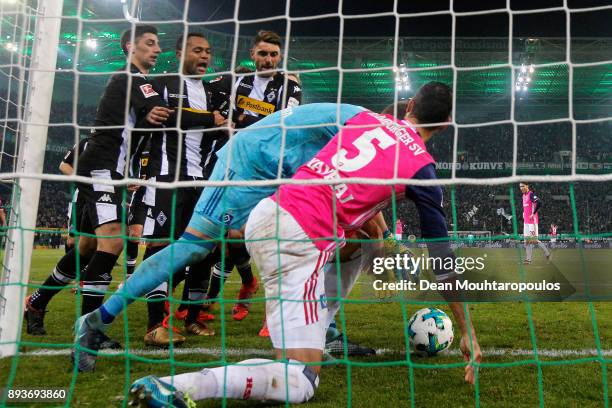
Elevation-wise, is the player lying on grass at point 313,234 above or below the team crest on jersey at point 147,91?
below

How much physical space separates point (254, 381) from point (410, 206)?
2269cm

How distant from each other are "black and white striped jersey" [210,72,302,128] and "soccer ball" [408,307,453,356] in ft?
6.55

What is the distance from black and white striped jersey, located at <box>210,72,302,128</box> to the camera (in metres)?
4.34

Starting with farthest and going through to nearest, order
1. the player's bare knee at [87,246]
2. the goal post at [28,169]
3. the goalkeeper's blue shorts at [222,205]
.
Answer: the player's bare knee at [87,246]
the goal post at [28,169]
the goalkeeper's blue shorts at [222,205]

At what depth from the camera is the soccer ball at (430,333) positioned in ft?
10.7

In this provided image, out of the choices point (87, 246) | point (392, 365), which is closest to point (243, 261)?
point (87, 246)

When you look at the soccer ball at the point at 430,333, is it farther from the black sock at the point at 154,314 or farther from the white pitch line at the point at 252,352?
the black sock at the point at 154,314

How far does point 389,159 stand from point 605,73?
83.4 feet

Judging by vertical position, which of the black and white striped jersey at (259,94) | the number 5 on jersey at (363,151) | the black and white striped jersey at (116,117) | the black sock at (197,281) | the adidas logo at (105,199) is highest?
the black and white striped jersey at (259,94)

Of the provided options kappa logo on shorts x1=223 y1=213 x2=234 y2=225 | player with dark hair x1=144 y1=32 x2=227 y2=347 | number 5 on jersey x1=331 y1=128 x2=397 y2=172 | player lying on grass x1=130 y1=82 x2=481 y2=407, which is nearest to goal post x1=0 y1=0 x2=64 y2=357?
player with dark hair x1=144 y1=32 x2=227 y2=347

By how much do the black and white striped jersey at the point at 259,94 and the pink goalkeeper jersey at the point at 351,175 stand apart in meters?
1.96

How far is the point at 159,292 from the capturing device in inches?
133

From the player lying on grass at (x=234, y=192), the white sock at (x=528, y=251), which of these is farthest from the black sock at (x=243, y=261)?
the white sock at (x=528, y=251)

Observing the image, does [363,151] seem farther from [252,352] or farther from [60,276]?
[60,276]
